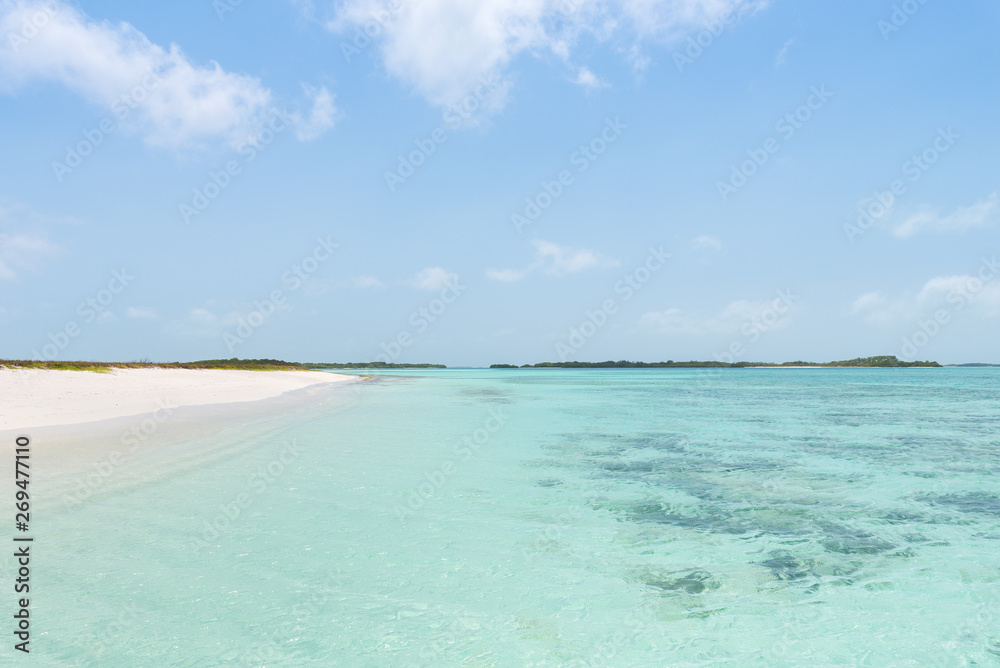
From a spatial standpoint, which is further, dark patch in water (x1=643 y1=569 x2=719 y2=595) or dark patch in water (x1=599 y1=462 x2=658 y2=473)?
dark patch in water (x1=599 y1=462 x2=658 y2=473)

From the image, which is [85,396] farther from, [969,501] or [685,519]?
[969,501]

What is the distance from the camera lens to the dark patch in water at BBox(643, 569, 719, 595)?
541cm

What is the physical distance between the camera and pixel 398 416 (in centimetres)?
2248

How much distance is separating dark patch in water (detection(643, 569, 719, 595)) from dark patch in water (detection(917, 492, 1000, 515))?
5.99 metres

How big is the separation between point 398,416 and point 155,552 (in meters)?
16.4

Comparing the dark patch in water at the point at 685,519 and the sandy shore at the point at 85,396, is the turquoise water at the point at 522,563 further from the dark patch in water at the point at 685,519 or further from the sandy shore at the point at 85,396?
the sandy shore at the point at 85,396

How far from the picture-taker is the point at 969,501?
29.8 feet

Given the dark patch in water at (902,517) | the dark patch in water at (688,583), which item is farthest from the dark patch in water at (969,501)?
the dark patch in water at (688,583)

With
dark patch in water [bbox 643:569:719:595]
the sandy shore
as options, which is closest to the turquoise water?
dark patch in water [bbox 643:569:719:595]

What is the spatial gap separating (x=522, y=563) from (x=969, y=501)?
854 cm

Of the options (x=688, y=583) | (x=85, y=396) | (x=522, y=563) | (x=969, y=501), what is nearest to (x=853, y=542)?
(x=688, y=583)

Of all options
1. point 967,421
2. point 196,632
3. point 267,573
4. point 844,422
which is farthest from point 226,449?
point 967,421

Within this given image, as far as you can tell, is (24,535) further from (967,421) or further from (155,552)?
(967,421)

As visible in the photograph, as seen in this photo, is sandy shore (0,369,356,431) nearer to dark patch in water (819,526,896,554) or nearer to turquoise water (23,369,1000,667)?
turquoise water (23,369,1000,667)
